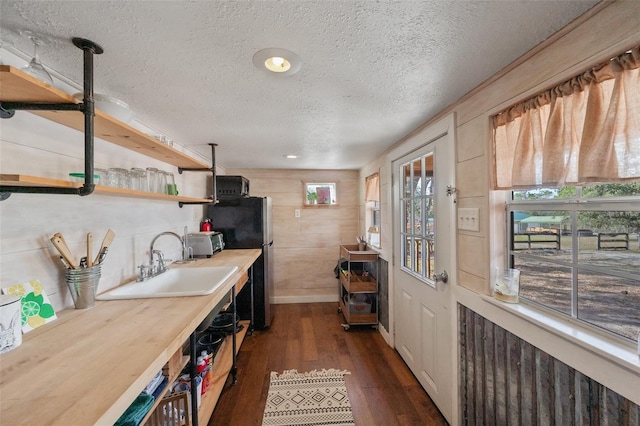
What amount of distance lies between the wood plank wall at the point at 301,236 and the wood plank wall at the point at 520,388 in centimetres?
248

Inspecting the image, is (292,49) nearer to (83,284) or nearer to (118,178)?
(118,178)

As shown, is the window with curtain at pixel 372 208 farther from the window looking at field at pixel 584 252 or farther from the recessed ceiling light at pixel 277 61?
the recessed ceiling light at pixel 277 61

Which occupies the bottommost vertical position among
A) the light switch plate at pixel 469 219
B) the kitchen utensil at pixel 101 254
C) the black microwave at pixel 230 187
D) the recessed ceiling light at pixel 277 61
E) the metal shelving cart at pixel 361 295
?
the metal shelving cart at pixel 361 295

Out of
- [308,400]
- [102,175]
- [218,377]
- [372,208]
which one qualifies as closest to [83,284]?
[102,175]

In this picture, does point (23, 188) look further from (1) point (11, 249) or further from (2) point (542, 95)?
(2) point (542, 95)

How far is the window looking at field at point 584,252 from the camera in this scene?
0.85m

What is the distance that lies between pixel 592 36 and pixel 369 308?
282 centimetres

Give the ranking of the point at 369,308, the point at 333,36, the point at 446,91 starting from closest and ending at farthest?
the point at 333,36
the point at 446,91
the point at 369,308

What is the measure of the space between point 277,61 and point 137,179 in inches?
42.0

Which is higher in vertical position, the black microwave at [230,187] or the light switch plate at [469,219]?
the black microwave at [230,187]

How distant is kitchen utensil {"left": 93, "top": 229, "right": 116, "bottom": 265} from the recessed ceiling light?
118 centimetres

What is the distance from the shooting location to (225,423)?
1701 mm

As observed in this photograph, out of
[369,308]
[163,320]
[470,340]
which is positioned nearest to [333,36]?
[163,320]

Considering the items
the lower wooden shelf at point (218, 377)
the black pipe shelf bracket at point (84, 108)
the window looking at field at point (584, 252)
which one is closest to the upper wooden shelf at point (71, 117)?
the black pipe shelf bracket at point (84, 108)
